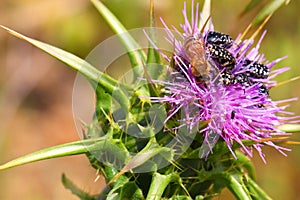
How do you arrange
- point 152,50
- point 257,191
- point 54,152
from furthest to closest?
point 257,191, point 152,50, point 54,152

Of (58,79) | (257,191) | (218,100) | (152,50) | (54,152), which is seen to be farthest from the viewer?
(58,79)

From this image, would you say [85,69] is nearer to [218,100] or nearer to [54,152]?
[54,152]

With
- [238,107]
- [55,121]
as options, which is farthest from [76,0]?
[238,107]

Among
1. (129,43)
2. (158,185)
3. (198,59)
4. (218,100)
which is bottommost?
(158,185)

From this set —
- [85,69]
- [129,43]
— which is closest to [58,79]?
[129,43]

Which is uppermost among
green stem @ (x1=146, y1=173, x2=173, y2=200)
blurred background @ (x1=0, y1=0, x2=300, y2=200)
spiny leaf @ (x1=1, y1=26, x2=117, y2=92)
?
blurred background @ (x1=0, y1=0, x2=300, y2=200)

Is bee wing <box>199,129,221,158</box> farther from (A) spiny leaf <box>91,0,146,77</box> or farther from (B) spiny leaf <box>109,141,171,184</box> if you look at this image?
(A) spiny leaf <box>91,0,146,77</box>

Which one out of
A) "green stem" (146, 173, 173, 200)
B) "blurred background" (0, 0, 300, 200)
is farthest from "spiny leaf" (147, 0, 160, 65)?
"blurred background" (0, 0, 300, 200)
